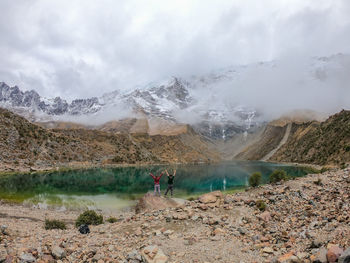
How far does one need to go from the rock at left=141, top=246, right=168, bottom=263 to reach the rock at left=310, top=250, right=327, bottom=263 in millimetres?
5412

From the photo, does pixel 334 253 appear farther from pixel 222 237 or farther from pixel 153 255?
pixel 153 255

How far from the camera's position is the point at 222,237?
13234 mm

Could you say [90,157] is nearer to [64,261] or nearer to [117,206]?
[117,206]

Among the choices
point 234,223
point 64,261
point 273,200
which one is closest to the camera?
point 64,261

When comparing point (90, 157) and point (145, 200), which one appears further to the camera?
point (90, 157)

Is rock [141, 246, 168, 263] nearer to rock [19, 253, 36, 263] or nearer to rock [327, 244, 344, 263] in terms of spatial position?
rock [19, 253, 36, 263]

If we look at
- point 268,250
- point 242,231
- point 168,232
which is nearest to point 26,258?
point 168,232

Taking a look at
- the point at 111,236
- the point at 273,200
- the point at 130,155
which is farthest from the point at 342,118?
the point at 111,236

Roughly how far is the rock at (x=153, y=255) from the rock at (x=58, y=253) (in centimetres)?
455

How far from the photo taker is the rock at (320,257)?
8.58 metres

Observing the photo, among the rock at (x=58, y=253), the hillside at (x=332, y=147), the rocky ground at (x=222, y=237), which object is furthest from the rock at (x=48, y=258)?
the hillside at (x=332, y=147)

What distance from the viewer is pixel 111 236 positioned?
604 inches

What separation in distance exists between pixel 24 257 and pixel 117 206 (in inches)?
1226

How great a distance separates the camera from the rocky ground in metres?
10.8
